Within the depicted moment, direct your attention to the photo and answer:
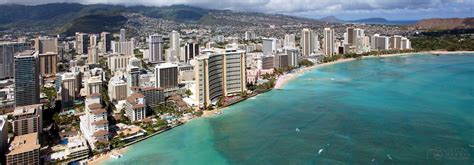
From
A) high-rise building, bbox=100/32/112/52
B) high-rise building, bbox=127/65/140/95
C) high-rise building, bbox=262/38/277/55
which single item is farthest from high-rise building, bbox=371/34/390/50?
high-rise building, bbox=127/65/140/95

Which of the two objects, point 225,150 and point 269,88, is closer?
point 225,150

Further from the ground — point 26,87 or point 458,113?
point 26,87

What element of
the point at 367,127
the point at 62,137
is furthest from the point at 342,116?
the point at 62,137

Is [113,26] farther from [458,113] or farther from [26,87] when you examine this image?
[458,113]

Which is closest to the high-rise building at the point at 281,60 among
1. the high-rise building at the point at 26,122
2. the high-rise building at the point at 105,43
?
the high-rise building at the point at 26,122

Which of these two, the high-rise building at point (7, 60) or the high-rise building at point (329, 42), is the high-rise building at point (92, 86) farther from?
the high-rise building at point (329, 42)

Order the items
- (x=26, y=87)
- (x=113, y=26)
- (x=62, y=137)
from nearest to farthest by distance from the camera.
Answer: (x=62, y=137) < (x=26, y=87) < (x=113, y=26)
